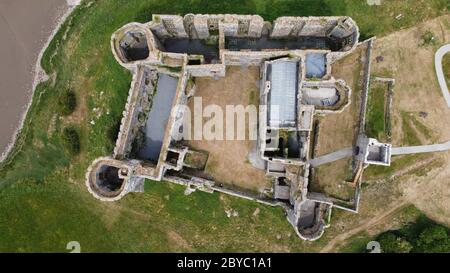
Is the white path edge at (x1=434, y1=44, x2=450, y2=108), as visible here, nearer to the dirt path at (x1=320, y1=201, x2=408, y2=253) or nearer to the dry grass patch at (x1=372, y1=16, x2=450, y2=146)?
the dry grass patch at (x1=372, y1=16, x2=450, y2=146)

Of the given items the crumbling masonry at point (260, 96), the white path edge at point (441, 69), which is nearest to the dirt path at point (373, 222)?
the crumbling masonry at point (260, 96)

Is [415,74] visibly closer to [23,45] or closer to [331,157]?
[331,157]

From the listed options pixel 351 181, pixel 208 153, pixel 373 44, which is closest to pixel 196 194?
pixel 208 153

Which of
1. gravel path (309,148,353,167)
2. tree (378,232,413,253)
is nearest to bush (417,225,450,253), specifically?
tree (378,232,413,253)
